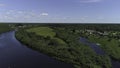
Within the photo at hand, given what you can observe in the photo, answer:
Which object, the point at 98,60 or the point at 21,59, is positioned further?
the point at 21,59

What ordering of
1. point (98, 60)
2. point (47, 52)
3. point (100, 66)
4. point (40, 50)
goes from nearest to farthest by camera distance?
point (100, 66)
point (98, 60)
point (47, 52)
point (40, 50)

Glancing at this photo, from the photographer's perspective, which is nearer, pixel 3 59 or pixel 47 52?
pixel 3 59

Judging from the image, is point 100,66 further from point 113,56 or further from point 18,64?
point 18,64

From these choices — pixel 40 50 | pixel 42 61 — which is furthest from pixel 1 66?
pixel 40 50

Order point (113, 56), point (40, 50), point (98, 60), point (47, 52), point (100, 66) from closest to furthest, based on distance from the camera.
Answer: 1. point (100, 66)
2. point (98, 60)
3. point (113, 56)
4. point (47, 52)
5. point (40, 50)

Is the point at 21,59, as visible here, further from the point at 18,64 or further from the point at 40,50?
the point at 40,50

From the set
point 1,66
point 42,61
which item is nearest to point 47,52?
point 42,61

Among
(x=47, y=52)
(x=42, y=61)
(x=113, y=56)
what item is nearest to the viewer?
(x=42, y=61)

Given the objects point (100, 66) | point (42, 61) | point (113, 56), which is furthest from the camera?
point (113, 56)
